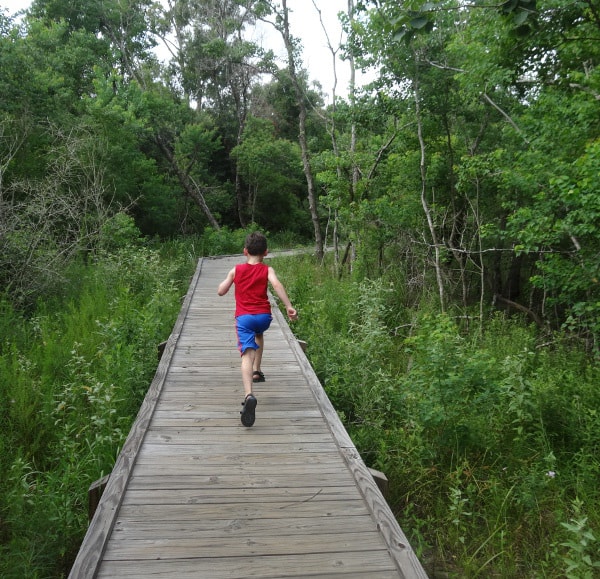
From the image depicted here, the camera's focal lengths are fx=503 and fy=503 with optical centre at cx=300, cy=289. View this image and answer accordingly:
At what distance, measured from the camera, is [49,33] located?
19.5 meters

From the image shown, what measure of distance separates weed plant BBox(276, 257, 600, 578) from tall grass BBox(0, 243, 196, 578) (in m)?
2.31

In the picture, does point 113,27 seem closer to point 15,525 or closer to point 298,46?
point 298,46

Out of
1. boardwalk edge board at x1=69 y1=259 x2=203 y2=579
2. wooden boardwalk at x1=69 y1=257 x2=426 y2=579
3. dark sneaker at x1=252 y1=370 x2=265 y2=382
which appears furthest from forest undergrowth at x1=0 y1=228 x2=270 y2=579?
dark sneaker at x1=252 y1=370 x2=265 y2=382

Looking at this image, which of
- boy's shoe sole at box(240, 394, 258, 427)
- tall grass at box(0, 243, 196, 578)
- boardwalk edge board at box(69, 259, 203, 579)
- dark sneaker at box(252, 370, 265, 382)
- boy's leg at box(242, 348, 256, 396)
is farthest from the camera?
dark sneaker at box(252, 370, 265, 382)

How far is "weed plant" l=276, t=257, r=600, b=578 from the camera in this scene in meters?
3.57

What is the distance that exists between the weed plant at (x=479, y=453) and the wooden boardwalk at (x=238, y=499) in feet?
2.22

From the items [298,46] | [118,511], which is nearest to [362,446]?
[118,511]

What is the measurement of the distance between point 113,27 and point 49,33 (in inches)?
304

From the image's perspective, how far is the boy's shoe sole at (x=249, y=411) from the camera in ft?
13.7

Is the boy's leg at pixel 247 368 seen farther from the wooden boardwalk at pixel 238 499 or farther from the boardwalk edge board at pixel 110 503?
the boardwalk edge board at pixel 110 503

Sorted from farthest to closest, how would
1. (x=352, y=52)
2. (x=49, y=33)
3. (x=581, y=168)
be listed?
(x=49, y=33) → (x=352, y=52) → (x=581, y=168)

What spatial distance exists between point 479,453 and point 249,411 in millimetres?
2176

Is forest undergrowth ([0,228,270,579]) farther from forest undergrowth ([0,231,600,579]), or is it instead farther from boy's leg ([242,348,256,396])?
boy's leg ([242,348,256,396])

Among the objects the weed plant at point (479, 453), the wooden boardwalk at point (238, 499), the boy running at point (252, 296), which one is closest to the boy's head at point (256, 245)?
the boy running at point (252, 296)
